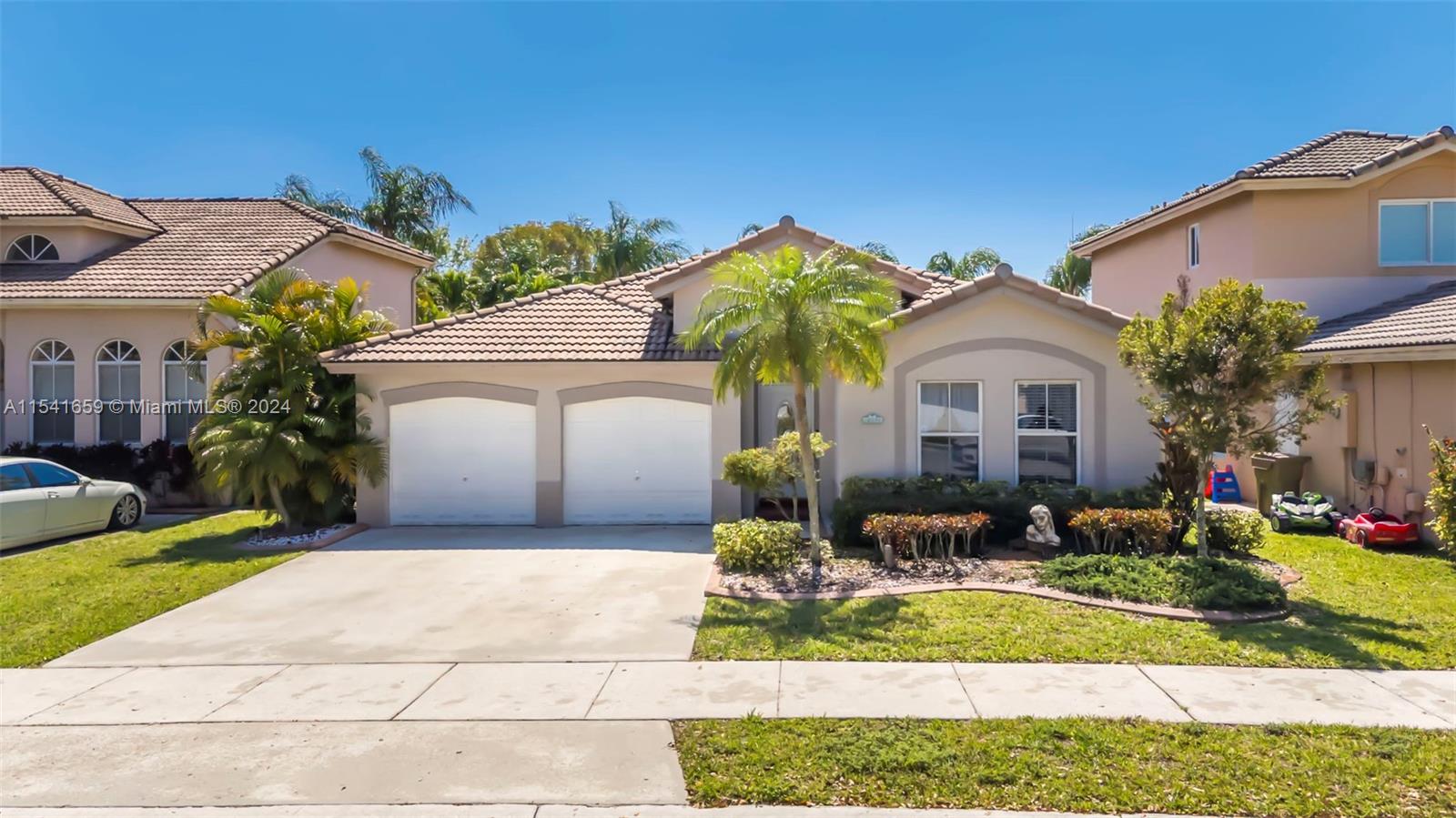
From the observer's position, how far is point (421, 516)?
572 inches

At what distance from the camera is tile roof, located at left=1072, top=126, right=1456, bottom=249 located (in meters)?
15.6

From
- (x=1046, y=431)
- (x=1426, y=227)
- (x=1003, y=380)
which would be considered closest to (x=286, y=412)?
(x=1003, y=380)

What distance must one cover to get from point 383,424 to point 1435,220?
67.6ft

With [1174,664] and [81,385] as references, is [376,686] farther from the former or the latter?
[81,385]

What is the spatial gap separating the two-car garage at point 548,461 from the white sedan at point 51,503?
474cm

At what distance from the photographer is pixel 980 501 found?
11922 mm

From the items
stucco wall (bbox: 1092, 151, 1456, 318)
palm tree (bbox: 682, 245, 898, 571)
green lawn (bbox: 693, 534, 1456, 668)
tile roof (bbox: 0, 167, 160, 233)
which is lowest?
green lawn (bbox: 693, 534, 1456, 668)

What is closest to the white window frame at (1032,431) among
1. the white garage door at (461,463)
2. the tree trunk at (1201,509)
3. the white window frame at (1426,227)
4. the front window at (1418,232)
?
the tree trunk at (1201,509)

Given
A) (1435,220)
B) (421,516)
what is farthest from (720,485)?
(1435,220)

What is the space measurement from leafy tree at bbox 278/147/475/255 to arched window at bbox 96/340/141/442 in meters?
14.0

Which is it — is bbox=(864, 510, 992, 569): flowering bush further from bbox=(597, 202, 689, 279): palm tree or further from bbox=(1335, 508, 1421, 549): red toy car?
bbox=(597, 202, 689, 279): palm tree

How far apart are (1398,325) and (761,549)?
442 inches

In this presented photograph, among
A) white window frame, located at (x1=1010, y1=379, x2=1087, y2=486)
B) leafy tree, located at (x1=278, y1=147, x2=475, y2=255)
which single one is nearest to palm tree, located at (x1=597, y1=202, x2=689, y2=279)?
leafy tree, located at (x1=278, y1=147, x2=475, y2=255)

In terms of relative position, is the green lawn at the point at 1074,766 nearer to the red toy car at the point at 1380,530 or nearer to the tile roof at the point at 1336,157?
the red toy car at the point at 1380,530
